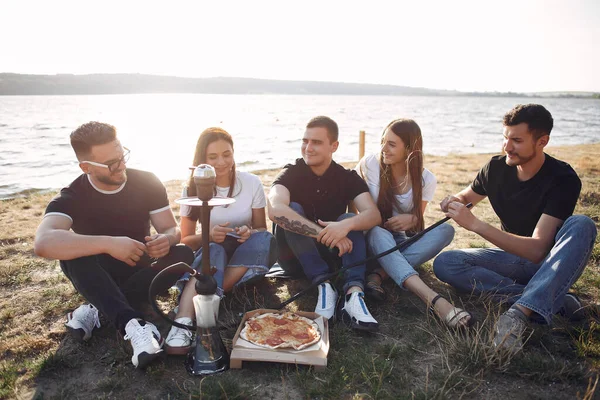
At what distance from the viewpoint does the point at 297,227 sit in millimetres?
3777

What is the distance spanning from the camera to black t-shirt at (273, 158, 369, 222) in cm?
421

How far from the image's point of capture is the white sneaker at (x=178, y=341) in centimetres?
296

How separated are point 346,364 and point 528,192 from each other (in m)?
2.18

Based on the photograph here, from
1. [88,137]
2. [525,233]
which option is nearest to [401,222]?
[525,233]

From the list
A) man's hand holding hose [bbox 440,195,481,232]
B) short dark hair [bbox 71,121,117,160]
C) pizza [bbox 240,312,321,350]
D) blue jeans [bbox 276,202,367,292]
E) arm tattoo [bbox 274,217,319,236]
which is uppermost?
short dark hair [bbox 71,121,117,160]

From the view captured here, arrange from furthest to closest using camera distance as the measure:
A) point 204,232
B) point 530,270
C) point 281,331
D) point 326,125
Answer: point 326,125 < point 530,270 < point 281,331 < point 204,232

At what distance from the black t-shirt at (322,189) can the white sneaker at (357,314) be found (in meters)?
0.95

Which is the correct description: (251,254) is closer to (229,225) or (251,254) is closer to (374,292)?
(229,225)

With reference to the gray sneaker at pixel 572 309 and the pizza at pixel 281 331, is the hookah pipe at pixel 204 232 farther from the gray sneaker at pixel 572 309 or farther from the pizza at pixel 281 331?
the gray sneaker at pixel 572 309

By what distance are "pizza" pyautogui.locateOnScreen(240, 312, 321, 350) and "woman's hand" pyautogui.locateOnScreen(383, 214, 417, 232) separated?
1447mm

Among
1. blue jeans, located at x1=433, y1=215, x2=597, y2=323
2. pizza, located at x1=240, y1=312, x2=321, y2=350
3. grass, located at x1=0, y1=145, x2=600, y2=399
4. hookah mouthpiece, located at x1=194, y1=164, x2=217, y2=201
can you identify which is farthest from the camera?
blue jeans, located at x1=433, y1=215, x2=597, y2=323

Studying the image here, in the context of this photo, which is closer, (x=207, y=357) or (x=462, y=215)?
(x=207, y=357)

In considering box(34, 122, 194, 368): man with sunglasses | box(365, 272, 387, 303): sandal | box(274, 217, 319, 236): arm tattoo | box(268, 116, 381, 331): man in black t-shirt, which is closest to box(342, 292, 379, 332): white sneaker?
box(268, 116, 381, 331): man in black t-shirt

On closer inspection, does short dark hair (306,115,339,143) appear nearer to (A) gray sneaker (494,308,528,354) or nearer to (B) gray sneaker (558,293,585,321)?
(A) gray sneaker (494,308,528,354)
